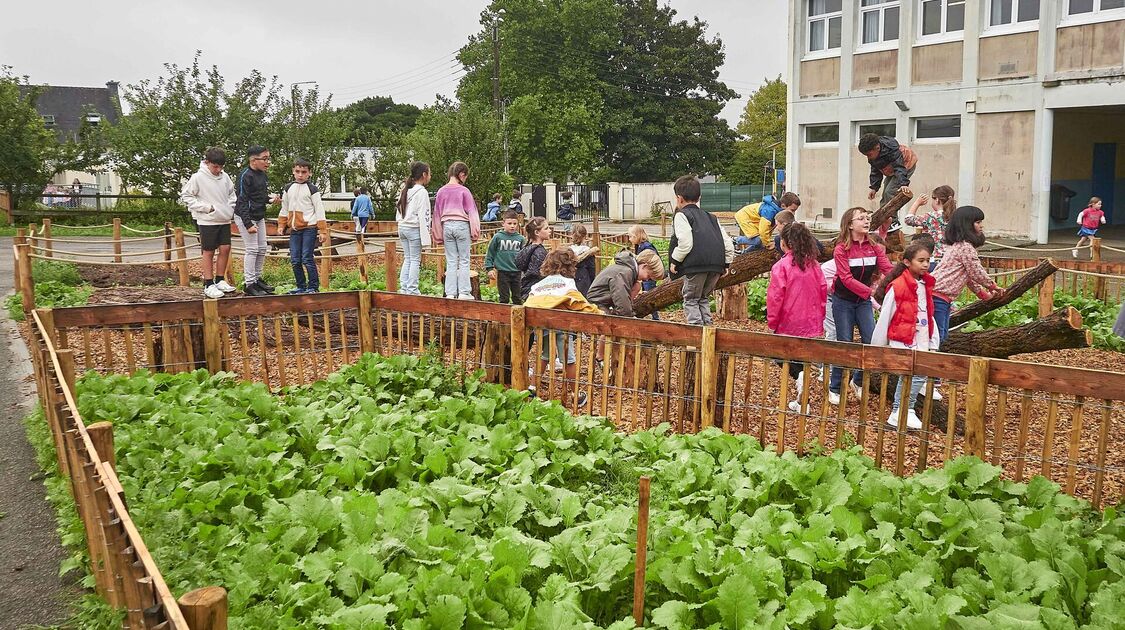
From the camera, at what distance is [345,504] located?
15.6ft

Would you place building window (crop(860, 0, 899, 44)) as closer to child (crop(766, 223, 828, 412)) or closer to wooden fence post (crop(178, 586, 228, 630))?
child (crop(766, 223, 828, 412))

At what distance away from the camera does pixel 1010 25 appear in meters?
22.5

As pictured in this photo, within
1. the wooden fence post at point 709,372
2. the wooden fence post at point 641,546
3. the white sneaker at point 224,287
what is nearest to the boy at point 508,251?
the white sneaker at point 224,287

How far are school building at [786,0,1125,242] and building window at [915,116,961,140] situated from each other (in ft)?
0.09

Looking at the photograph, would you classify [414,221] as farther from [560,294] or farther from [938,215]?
[938,215]

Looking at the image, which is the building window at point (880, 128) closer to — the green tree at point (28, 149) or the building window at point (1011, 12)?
the building window at point (1011, 12)

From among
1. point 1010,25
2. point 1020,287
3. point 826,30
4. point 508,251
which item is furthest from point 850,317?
point 826,30

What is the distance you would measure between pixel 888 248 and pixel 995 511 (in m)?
5.82

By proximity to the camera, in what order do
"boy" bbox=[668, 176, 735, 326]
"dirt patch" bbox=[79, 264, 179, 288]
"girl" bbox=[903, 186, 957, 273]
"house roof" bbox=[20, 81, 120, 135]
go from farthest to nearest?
"house roof" bbox=[20, 81, 120, 135] < "dirt patch" bbox=[79, 264, 179, 288] < "girl" bbox=[903, 186, 957, 273] < "boy" bbox=[668, 176, 735, 326]

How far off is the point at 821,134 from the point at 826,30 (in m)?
2.75

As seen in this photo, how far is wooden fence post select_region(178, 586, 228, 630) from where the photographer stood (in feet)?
8.35

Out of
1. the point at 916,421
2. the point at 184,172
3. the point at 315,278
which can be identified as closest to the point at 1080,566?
the point at 916,421

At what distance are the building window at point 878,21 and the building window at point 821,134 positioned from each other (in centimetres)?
243

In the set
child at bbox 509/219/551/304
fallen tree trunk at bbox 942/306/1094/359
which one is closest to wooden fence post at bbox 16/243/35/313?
child at bbox 509/219/551/304
